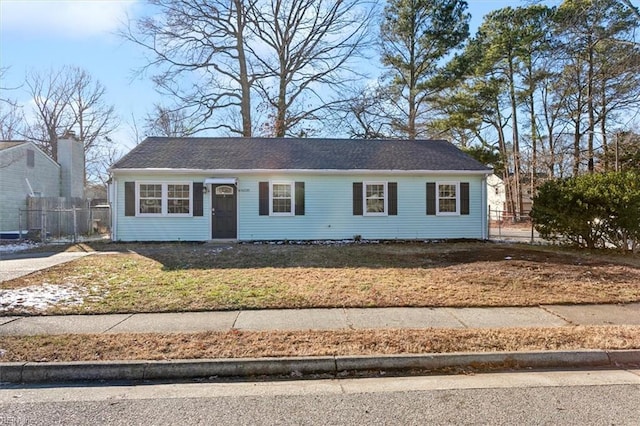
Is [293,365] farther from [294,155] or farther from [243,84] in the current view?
[243,84]

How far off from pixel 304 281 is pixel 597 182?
980cm

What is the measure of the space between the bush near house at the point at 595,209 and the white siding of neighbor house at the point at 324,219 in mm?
3042

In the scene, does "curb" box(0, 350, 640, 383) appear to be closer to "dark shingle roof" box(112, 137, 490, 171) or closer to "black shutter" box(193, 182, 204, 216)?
"black shutter" box(193, 182, 204, 216)

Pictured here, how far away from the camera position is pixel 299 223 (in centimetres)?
1549

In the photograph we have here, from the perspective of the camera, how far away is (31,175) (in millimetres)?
21031

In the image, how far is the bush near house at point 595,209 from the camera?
1168 cm

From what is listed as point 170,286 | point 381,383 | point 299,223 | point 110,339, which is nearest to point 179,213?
point 299,223

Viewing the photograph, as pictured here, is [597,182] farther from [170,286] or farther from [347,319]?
[170,286]

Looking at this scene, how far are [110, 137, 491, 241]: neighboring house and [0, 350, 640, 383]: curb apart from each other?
11.2 metres

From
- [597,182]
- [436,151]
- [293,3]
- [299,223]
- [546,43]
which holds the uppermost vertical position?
[293,3]

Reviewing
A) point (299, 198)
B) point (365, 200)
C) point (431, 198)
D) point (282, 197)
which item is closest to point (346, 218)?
point (365, 200)

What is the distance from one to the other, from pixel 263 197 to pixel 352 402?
12.2 metres

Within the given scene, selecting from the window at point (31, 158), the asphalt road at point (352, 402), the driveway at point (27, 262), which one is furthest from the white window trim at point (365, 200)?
the window at point (31, 158)

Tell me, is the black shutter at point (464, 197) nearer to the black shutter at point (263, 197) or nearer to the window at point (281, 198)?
the window at point (281, 198)
